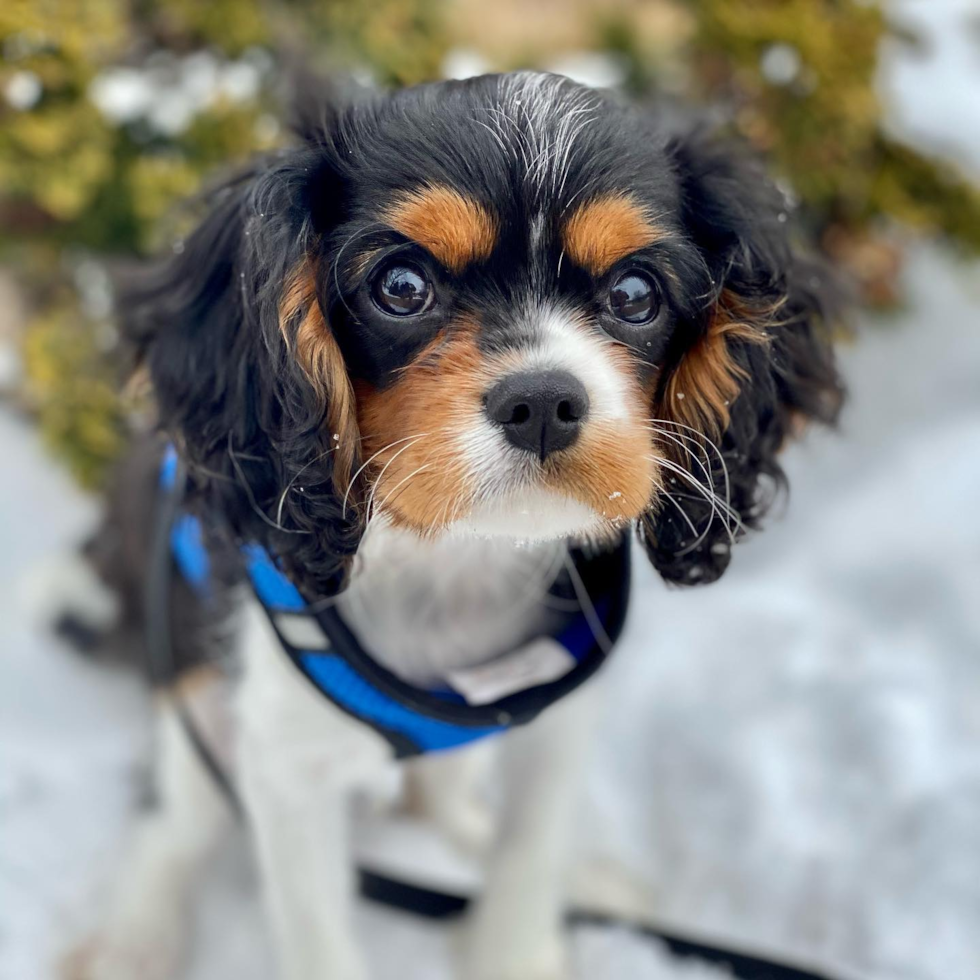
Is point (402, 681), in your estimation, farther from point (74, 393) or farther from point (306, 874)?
point (74, 393)

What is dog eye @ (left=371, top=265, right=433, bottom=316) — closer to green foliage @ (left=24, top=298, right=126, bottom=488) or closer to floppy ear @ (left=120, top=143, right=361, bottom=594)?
floppy ear @ (left=120, top=143, right=361, bottom=594)

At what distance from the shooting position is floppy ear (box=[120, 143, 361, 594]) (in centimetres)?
106

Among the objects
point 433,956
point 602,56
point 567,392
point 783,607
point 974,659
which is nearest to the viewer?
point 567,392

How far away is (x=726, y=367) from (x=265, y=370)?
1.61ft

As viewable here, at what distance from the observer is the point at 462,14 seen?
3.30 m

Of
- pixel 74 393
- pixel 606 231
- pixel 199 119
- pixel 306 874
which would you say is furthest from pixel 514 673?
pixel 199 119

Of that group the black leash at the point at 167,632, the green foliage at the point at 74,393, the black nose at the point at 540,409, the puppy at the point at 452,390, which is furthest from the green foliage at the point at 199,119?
the black nose at the point at 540,409

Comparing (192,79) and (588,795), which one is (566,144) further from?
(192,79)

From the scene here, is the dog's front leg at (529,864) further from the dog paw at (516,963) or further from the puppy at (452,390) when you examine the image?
the puppy at (452,390)

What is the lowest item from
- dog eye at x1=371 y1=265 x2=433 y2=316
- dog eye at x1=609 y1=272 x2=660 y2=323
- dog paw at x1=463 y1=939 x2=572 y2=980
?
dog paw at x1=463 y1=939 x2=572 y2=980

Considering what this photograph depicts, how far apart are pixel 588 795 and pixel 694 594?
54 centimetres

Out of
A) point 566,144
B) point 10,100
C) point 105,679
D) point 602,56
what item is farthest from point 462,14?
point 566,144

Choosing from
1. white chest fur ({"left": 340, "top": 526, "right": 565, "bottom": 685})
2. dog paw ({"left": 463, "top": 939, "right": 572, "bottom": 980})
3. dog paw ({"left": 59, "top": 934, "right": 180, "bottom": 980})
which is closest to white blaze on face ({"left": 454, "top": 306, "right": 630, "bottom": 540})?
white chest fur ({"left": 340, "top": 526, "right": 565, "bottom": 685})

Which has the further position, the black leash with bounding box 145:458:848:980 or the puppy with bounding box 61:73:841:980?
the black leash with bounding box 145:458:848:980
